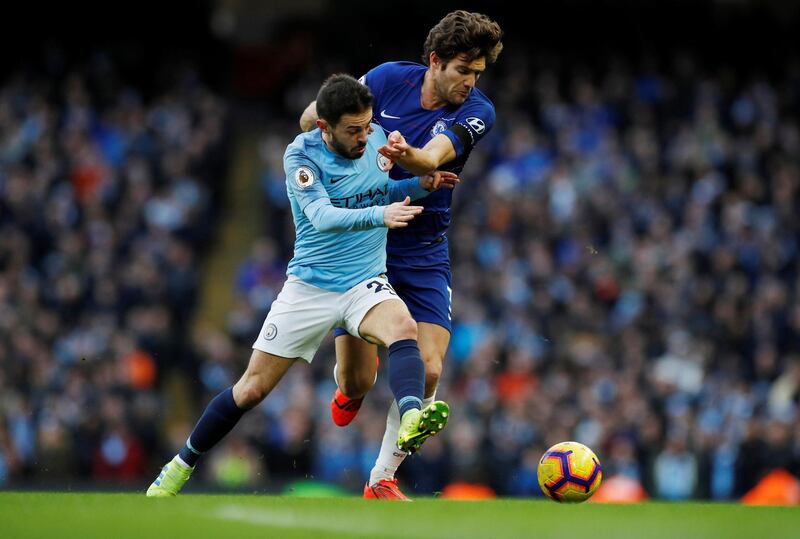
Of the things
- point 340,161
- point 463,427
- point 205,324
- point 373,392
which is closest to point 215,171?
point 205,324

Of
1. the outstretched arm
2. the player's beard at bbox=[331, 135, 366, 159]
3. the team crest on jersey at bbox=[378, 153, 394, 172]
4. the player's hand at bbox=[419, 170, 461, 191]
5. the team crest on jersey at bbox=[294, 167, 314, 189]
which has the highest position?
the player's beard at bbox=[331, 135, 366, 159]

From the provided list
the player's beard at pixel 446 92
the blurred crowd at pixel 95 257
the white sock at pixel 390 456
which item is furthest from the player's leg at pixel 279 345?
the blurred crowd at pixel 95 257

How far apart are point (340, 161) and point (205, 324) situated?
10108 millimetres

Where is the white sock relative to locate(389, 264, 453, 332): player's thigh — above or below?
below

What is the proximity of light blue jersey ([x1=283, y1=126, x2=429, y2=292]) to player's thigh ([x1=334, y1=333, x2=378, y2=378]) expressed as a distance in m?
0.47

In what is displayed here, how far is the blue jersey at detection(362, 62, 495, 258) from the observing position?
7781 mm

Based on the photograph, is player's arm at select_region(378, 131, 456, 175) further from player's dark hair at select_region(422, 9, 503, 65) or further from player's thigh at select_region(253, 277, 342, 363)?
player's thigh at select_region(253, 277, 342, 363)

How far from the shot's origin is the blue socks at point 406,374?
23.2 ft

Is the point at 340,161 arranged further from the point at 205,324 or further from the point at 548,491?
the point at 205,324

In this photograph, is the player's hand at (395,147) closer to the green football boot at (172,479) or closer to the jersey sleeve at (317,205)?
the jersey sleeve at (317,205)

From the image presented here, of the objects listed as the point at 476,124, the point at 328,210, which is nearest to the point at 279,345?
the point at 328,210

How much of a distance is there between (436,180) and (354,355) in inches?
46.9

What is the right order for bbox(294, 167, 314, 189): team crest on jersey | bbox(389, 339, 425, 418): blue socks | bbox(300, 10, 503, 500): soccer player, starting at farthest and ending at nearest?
bbox(300, 10, 503, 500): soccer player
bbox(294, 167, 314, 189): team crest on jersey
bbox(389, 339, 425, 418): blue socks

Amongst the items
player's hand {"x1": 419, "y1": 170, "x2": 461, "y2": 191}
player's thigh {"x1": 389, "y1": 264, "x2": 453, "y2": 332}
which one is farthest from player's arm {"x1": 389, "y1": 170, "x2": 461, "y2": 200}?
player's thigh {"x1": 389, "y1": 264, "x2": 453, "y2": 332}
